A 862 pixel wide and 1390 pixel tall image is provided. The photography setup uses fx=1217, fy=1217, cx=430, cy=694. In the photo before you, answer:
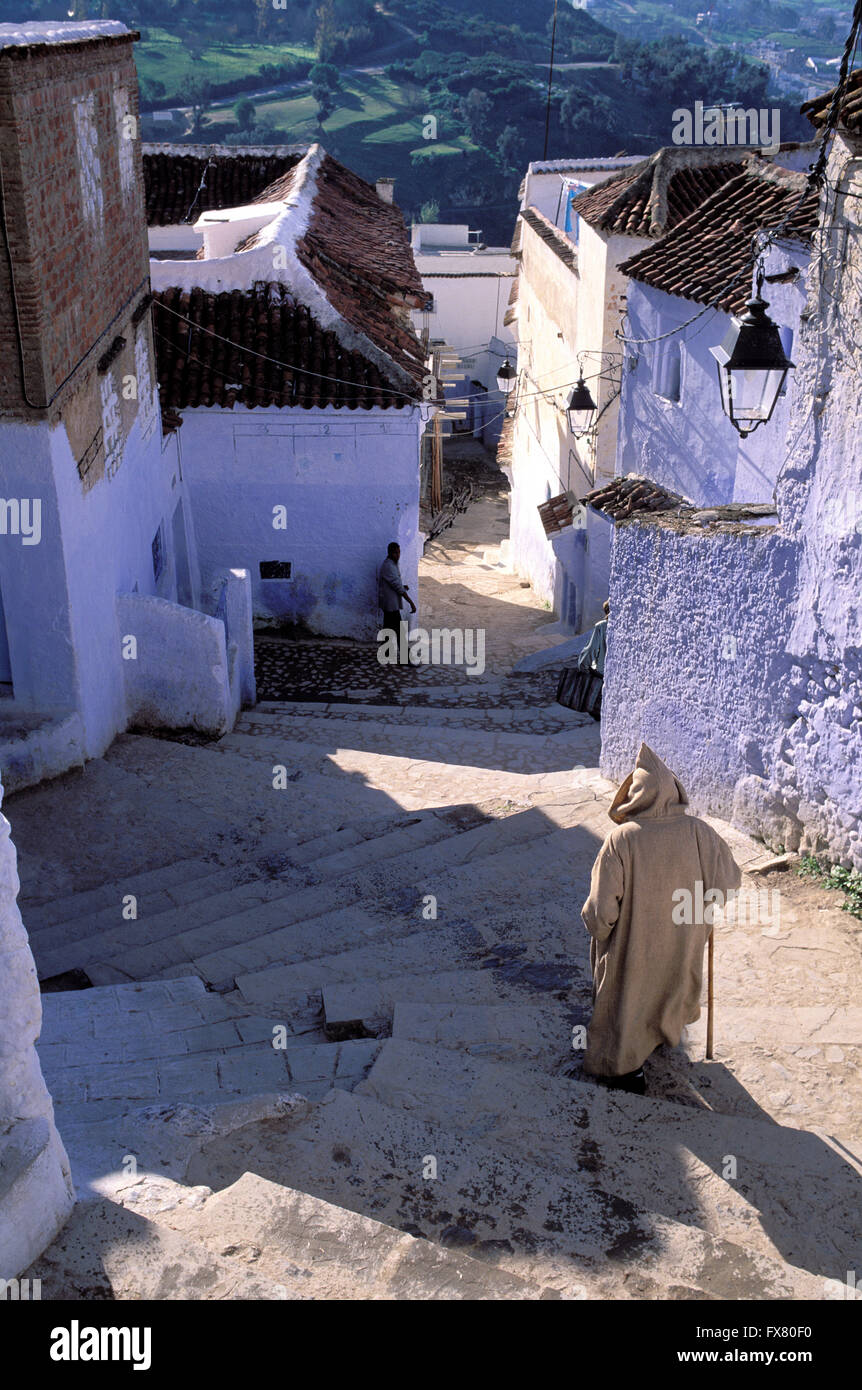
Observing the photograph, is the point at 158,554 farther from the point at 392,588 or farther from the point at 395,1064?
the point at 395,1064

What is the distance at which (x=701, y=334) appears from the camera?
12.2m

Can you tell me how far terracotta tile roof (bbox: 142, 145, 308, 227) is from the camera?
2266 centimetres

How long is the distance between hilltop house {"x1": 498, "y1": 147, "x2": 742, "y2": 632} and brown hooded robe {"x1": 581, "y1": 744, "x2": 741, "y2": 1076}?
9.75m

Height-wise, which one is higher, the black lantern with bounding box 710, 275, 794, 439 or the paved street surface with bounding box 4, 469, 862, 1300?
the black lantern with bounding box 710, 275, 794, 439

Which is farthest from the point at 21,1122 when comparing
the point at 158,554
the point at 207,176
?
the point at 207,176

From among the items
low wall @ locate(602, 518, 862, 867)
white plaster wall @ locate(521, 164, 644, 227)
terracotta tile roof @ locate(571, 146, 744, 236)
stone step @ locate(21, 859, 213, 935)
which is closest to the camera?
low wall @ locate(602, 518, 862, 867)

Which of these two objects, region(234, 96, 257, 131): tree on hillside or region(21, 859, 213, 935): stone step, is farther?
region(234, 96, 257, 131): tree on hillside

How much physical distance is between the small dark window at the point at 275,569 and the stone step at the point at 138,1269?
1206cm

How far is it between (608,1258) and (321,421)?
11995mm

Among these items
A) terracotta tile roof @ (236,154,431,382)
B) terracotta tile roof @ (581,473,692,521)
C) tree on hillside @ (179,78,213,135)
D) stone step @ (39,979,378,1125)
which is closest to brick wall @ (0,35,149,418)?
stone step @ (39,979,378,1125)

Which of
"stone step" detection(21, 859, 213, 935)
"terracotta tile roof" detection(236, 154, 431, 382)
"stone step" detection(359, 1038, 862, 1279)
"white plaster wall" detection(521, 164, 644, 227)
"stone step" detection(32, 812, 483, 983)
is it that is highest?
"white plaster wall" detection(521, 164, 644, 227)

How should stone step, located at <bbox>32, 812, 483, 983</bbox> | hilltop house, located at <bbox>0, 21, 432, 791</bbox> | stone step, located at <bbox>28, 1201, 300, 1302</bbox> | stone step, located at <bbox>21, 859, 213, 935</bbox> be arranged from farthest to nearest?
hilltop house, located at <bbox>0, 21, 432, 791</bbox> < stone step, located at <bbox>21, 859, 213, 935</bbox> < stone step, located at <bbox>32, 812, 483, 983</bbox> < stone step, located at <bbox>28, 1201, 300, 1302</bbox>

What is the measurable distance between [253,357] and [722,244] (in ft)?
18.7

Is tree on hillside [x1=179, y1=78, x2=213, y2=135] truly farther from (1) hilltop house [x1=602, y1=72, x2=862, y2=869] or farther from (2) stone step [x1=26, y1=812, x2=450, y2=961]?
(1) hilltop house [x1=602, y1=72, x2=862, y2=869]
